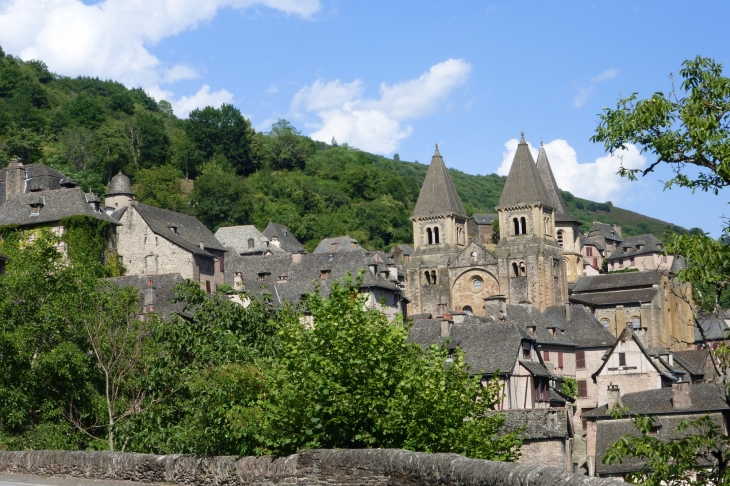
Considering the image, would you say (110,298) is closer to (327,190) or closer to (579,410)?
(579,410)

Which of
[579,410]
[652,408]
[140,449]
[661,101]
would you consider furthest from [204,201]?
[661,101]

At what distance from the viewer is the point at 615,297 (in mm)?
104938

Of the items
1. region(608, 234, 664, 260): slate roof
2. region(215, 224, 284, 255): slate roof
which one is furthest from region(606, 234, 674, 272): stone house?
region(215, 224, 284, 255): slate roof

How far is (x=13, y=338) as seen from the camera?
36844 millimetres

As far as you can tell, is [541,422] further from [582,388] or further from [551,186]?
[551,186]

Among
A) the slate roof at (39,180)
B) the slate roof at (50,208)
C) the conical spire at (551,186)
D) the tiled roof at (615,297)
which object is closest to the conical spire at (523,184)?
the tiled roof at (615,297)

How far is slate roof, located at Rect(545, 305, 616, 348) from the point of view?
8256 centimetres

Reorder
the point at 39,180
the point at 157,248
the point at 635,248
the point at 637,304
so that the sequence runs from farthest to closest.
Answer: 1. the point at 635,248
2. the point at 637,304
3. the point at 39,180
4. the point at 157,248

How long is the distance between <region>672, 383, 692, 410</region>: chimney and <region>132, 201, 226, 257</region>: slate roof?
4528 centimetres

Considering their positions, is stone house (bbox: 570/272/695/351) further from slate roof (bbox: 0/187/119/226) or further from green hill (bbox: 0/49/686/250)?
green hill (bbox: 0/49/686/250)

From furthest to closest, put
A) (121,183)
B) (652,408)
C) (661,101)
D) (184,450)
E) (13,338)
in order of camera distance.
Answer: (121,183) → (652,408) → (13,338) → (184,450) → (661,101)

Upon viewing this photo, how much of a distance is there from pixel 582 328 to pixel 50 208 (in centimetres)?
3952

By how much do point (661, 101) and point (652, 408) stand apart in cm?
4025

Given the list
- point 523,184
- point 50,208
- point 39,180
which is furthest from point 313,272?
point 523,184
